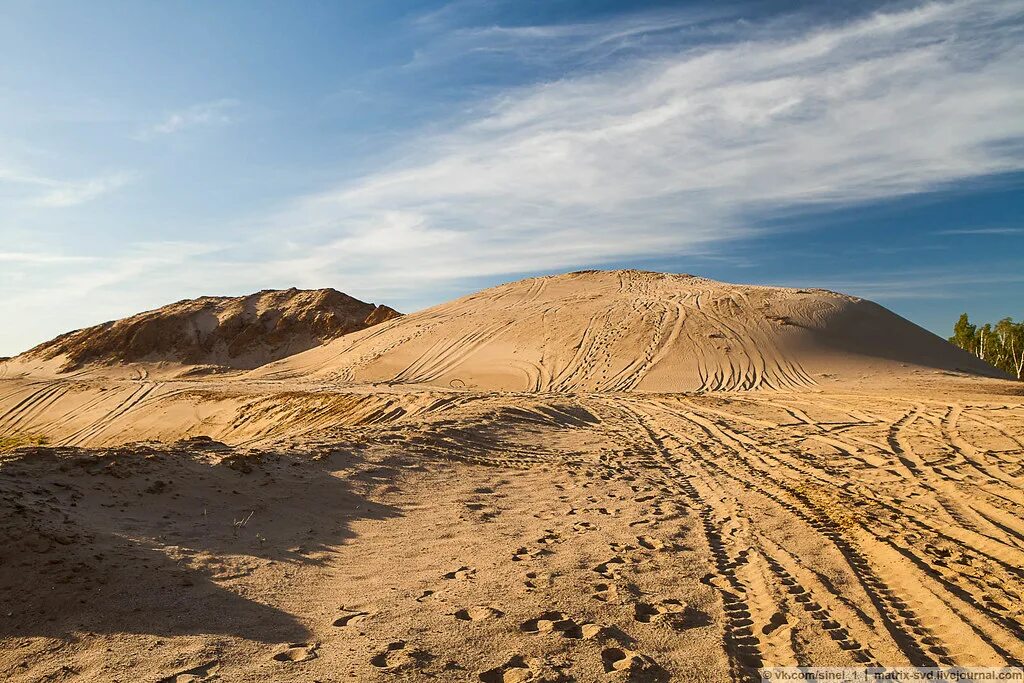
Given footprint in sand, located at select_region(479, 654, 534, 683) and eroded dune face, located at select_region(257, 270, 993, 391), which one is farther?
eroded dune face, located at select_region(257, 270, 993, 391)

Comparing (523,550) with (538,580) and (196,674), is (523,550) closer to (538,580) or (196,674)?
(538,580)

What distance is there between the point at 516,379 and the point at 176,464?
16616mm

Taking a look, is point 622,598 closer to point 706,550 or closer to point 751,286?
point 706,550

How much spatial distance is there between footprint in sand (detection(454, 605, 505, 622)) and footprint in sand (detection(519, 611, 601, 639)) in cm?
21

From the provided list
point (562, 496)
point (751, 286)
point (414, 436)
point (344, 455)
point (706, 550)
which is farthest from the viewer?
point (751, 286)

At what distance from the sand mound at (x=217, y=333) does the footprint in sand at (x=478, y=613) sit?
3712 cm

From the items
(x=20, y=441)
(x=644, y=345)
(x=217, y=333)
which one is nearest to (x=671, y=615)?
(x=20, y=441)

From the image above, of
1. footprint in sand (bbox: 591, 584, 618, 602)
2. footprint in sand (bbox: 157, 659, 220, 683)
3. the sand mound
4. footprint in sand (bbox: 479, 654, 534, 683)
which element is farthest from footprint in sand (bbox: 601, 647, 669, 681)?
the sand mound

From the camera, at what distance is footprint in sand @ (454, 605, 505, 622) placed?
12.7 feet

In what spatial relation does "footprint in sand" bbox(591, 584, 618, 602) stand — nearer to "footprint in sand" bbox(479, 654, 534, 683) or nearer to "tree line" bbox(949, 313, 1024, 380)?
"footprint in sand" bbox(479, 654, 534, 683)

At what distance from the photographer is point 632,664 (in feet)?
10.9

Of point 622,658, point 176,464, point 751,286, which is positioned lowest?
point 622,658

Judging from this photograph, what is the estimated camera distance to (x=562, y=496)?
6.99 meters

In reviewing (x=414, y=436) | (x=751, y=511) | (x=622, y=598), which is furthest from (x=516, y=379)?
(x=622, y=598)
